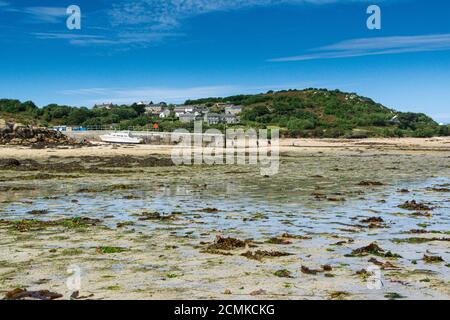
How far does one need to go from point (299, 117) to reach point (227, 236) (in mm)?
128007

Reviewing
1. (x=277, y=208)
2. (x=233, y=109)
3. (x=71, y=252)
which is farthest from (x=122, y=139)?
(x=233, y=109)

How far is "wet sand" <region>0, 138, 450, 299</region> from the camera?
27.5 ft

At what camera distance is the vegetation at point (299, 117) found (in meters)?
107

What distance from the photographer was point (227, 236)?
12.6m

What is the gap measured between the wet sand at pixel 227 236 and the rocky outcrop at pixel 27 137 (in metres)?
33.8

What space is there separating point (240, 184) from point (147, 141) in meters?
48.8

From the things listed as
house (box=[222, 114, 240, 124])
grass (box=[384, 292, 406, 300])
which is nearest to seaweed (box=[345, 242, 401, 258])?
grass (box=[384, 292, 406, 300])

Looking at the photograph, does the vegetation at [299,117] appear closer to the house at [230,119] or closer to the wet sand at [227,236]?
the house at [230,119]

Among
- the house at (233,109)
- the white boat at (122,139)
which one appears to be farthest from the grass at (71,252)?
the house at (233,109)

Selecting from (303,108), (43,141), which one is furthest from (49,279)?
(303,108)

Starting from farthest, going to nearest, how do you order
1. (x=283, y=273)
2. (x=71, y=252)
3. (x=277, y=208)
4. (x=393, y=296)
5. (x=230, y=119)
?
(x=230, y=119) → (x=277, y=208) → (x=71, y=252) → (x=283, y=273) → (x=393, y=296)

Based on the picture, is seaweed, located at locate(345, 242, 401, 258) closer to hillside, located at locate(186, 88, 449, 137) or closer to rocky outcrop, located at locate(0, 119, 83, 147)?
rocky outcrop, located at locate(0, 119, 83, 147)

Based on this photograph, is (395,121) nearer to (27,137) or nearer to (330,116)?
(330,116)

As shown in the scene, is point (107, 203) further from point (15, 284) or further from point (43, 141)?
point (43, 141)
